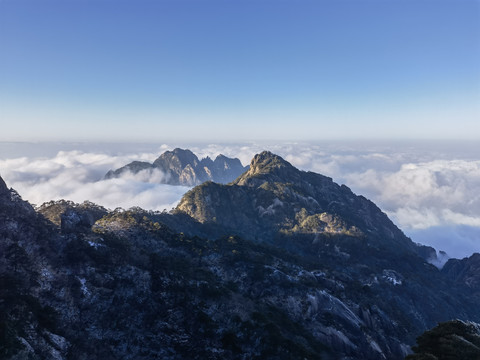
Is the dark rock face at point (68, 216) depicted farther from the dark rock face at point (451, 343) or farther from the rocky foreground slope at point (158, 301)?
the dark rock face at point (451, 343)

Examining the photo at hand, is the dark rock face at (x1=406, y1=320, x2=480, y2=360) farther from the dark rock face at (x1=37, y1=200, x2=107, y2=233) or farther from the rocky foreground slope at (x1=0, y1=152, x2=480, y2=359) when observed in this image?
the dark rock face at (x1=37, y1=200, x2=107, y2=233)

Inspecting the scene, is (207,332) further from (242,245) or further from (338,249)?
(338,249)

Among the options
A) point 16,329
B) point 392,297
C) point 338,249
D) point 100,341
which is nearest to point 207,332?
point 100,341

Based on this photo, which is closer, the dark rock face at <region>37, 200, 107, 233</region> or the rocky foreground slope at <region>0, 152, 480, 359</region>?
the rocky foreground slope at <region>0, 152, 480, 359</region>

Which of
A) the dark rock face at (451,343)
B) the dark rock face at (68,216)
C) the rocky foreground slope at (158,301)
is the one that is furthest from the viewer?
the dark rock face at (68,216)

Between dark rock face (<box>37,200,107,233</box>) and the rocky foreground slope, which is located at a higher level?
dark rock face (<box>37,200,107,233</box>)

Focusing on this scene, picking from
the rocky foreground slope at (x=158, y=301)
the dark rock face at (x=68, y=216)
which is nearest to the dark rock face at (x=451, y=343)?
the rocky foreground slope at (x=158, y=301)

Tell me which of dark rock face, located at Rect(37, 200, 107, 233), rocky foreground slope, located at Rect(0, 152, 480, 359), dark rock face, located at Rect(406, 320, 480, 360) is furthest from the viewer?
dark rock face, located at Rect(37, 200, 107, 233)

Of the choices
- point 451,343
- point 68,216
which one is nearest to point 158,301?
point 68,216

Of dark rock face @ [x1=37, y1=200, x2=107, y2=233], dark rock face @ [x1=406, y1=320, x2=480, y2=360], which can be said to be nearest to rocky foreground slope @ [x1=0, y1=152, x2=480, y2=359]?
dark rock face @ [x1=37, y1=200, x2=107, y2=233]

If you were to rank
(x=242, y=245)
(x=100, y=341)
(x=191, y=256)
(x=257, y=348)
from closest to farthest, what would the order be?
(x=100, y=341) → (x=257, y=348) → (x=191, y=256) → (x=242, y=245)

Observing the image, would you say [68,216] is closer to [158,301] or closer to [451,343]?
[158,301]
